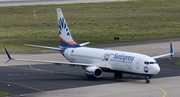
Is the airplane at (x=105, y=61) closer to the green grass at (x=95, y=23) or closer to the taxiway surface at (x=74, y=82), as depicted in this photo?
the taxiway surface at (x=74, y=82)

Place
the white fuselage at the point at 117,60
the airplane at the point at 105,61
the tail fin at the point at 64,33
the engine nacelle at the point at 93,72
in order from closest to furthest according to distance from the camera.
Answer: the white fuselage at the point at 117,60, the airplane at the point at 105,61, the engine nacelle at the point at 93,72, the tail fin at the point at 64,33

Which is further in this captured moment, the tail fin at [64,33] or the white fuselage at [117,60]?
the tail fin at [64,33]

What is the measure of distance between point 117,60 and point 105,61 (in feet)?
6.61

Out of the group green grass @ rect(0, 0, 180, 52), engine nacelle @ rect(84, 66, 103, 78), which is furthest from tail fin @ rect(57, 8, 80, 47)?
green grass @ rect(0, 0, 180, 52)

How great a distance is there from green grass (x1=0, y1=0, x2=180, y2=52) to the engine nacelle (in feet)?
110

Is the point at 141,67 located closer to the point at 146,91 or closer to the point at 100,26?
the point at 146,91

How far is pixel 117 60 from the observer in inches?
2427

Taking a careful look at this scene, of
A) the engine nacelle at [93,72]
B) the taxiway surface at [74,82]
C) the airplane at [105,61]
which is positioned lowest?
the taxiway surface at [74,82]

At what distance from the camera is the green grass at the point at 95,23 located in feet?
349

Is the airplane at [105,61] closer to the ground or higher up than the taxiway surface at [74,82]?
higher up

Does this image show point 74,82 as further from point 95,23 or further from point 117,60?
point 95,23

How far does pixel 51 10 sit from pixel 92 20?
84.8 ft

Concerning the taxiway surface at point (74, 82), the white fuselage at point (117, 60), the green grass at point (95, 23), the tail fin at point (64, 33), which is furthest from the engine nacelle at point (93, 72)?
the green grass at point (95, 23)

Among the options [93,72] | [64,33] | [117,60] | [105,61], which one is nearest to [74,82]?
[93,72]
